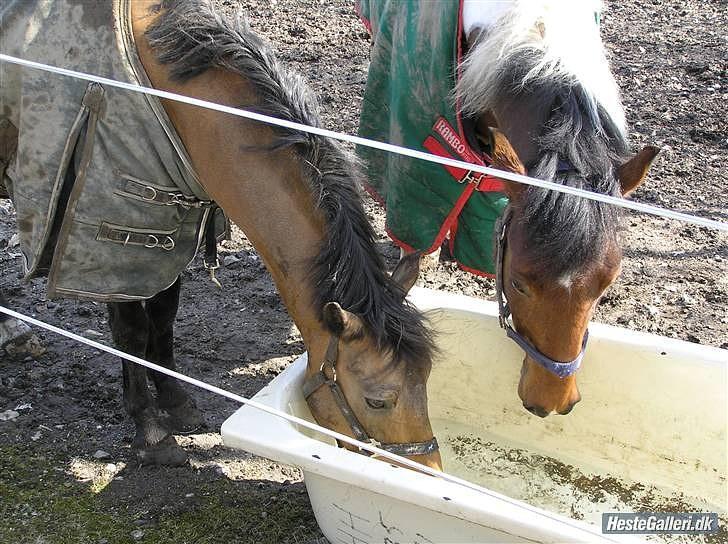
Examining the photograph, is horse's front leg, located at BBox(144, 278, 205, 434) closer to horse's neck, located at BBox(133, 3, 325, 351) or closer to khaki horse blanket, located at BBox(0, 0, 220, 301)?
khaki horse blanket, located at BBox(0, 0, 220, 301)

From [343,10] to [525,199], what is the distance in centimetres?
436

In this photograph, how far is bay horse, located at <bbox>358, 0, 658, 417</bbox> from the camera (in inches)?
82.7

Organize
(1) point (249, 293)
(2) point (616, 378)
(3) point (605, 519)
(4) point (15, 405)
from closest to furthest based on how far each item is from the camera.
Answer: (3) point (605, 519)
(2) point (616, 378)
(4) point (15, 405)
(1) point (249, 293)

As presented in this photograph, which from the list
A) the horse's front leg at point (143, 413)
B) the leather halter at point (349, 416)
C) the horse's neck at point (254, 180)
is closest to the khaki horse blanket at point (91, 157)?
the horse's neck at point (254, 180)

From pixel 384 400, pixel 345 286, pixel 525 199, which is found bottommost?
pixel 384 400

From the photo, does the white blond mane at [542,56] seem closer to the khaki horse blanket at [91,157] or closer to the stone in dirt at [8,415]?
the khaki horse blanket at [91,157]

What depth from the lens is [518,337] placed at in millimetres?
2277

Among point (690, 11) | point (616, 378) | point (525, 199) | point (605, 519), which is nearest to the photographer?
point (525, 199)

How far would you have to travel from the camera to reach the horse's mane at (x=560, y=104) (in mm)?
2062

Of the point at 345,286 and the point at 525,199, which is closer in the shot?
the point at 345,286

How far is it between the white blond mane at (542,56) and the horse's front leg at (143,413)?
1315mm

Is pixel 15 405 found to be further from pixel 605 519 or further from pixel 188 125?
pixel 605 519

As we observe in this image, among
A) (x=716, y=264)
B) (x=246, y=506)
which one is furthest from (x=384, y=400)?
(x=716, y=264)

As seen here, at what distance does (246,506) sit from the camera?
103 inches
